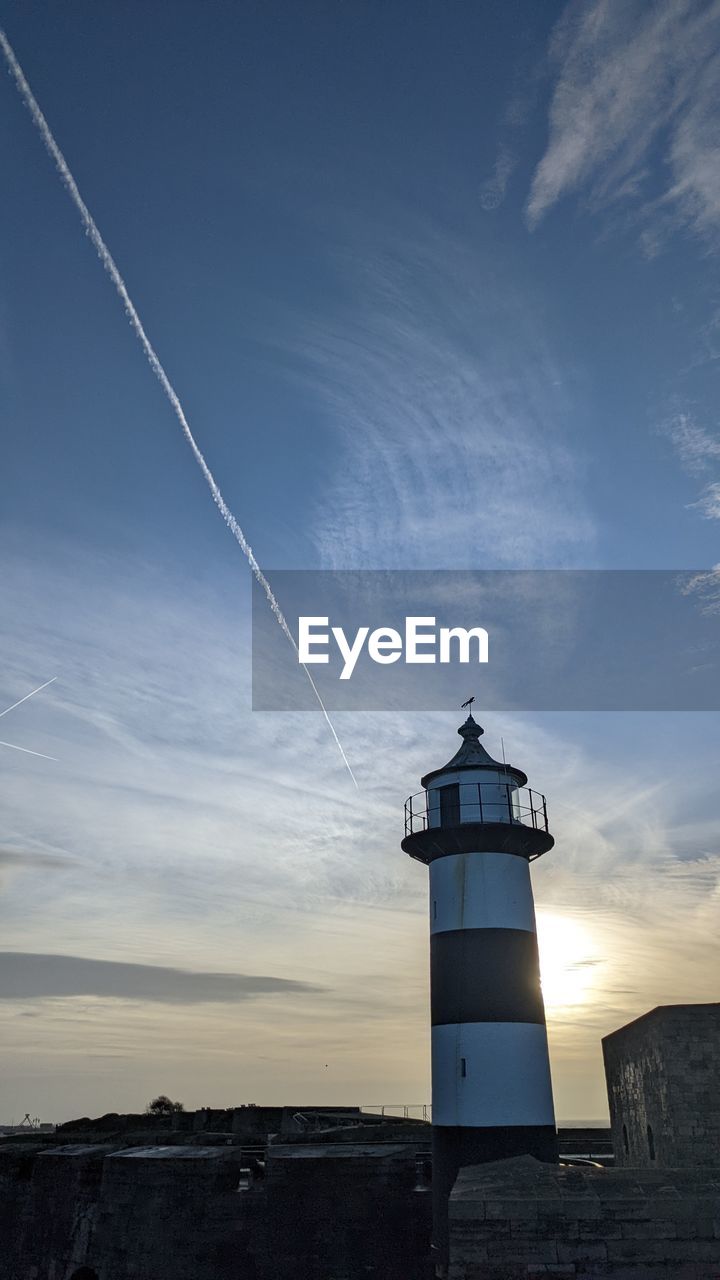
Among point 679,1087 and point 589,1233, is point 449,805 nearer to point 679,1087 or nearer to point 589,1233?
point 679,1087

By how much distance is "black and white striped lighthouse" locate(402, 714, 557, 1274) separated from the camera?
14.6m

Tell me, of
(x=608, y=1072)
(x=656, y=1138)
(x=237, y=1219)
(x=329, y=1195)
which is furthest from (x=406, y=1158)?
(x=608, y=1072)

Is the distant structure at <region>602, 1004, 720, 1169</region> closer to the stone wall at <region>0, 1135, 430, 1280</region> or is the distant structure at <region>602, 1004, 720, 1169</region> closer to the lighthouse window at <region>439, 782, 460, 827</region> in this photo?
the stone wall at <region>0, 1135, 430, 1280</region>

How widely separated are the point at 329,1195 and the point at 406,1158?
166 centimetres

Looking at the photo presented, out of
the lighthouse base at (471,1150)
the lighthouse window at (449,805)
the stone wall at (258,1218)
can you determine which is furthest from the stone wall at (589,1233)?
the lighthouse window at (449,805)

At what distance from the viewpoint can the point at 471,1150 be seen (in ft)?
47.1

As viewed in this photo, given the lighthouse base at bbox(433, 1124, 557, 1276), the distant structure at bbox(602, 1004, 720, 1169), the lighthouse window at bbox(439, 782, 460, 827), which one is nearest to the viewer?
the distant structure at bbox(602, 1004, 720, 1169)

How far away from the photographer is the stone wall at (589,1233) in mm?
9195

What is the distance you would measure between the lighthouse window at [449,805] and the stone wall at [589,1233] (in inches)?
309

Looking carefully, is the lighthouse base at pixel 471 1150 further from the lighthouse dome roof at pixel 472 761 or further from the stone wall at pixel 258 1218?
the lighthouse dome roof at pixel 472 761

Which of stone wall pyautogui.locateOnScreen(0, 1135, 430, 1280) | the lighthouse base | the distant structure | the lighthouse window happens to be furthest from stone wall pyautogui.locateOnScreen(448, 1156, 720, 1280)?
the lighthouse window

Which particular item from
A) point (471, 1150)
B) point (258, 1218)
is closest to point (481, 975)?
point (471, 1150)

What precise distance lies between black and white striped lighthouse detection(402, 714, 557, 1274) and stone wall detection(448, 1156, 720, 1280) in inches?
214

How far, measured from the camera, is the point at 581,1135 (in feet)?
82.7
